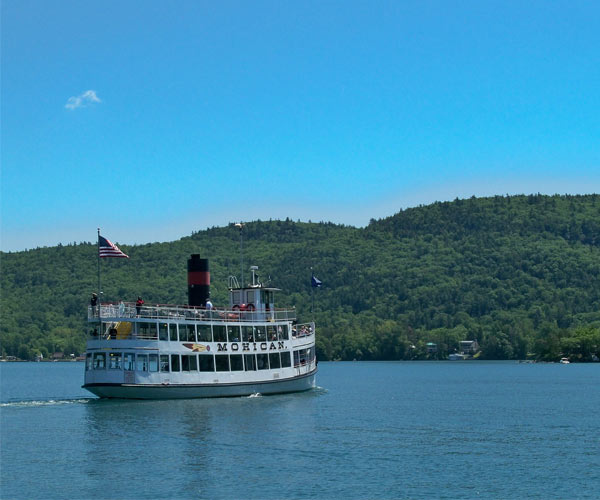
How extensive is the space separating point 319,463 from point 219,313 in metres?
27.2

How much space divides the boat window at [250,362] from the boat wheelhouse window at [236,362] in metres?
0.44

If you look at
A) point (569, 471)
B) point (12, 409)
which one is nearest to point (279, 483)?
point (569, 471)

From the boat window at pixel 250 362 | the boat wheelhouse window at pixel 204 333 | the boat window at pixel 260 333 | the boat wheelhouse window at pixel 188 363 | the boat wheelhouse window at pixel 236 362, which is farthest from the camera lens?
the boat window at pixel 260 333

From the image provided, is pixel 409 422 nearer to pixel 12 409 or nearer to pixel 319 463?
pixel 319 463

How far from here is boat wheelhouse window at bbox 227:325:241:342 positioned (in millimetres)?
66062

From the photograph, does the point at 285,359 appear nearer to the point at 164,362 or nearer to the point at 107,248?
the point at 164,362

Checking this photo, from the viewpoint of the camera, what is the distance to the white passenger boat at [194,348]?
59594mm

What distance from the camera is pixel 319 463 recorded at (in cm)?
3969

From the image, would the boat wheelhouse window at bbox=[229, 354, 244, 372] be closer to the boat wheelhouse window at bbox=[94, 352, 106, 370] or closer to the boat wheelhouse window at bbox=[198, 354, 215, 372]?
the boat wheelhouse window at bbox=[198, 354, 215, 372]

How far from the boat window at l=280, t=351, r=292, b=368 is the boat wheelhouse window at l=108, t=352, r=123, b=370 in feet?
49.1

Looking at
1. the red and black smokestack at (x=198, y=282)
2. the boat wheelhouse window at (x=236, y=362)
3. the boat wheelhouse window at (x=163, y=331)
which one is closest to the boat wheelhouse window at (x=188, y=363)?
the boat wheelhouse window at (x=163, y=331)

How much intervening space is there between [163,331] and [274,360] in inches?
456

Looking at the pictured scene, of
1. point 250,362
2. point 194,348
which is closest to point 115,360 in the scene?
point 194,348

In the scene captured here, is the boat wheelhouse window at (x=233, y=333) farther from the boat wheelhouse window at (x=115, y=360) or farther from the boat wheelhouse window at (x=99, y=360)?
the boat wheelhouse window at (x=99, y=360)
